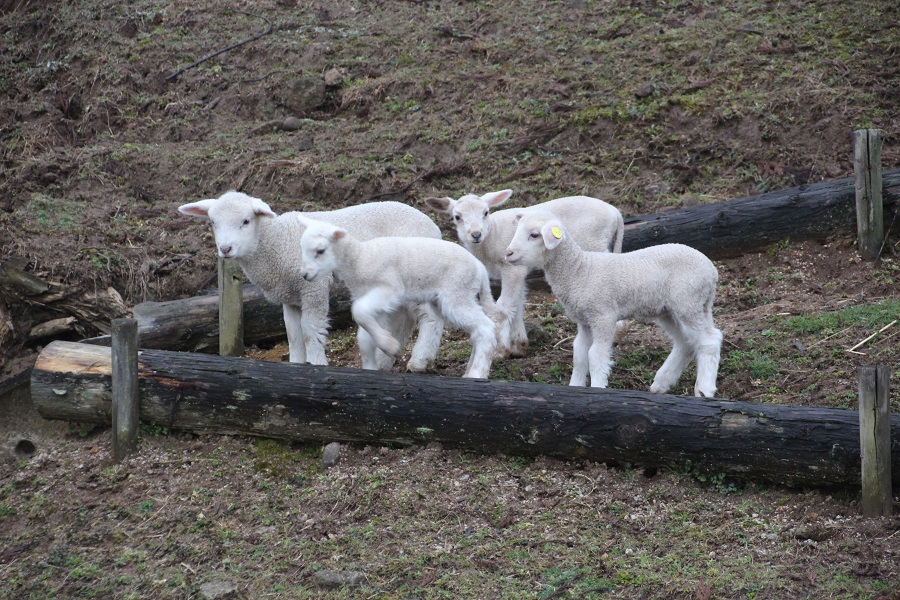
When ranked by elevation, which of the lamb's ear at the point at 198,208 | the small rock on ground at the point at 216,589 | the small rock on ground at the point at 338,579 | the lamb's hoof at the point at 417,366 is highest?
the lamb's ear at the point at 198,208

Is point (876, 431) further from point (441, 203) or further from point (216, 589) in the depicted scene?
point (441, 203)

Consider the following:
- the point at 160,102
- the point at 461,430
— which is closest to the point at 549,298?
the point at 461,430

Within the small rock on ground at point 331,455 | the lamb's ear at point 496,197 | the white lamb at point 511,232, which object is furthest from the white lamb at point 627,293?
the small rock on ground at point 331,455

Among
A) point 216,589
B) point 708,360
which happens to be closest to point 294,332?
point 216,589

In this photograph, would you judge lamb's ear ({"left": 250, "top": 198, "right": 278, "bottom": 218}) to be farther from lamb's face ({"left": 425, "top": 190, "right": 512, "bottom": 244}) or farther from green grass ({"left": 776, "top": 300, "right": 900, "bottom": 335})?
green grass ({"left": 776, "top": 300, "right": 900, "bottom": 335})

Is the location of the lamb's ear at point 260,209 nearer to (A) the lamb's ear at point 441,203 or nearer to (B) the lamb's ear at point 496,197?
(A) the lamb's ear at point 441,203

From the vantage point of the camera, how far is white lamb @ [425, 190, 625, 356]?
8.70m

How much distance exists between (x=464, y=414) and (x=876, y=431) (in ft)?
9.04

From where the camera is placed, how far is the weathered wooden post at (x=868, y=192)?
9820 millimetres

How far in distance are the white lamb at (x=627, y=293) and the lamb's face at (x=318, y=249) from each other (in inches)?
56.8

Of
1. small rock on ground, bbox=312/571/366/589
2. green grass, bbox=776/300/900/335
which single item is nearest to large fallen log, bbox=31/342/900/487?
small rock on ground, bbox=312/571/366/589

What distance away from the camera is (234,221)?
775 cm

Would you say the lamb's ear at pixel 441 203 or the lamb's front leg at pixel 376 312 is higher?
the lamb's ear at pixel 441 203

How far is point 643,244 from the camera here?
1026cm
